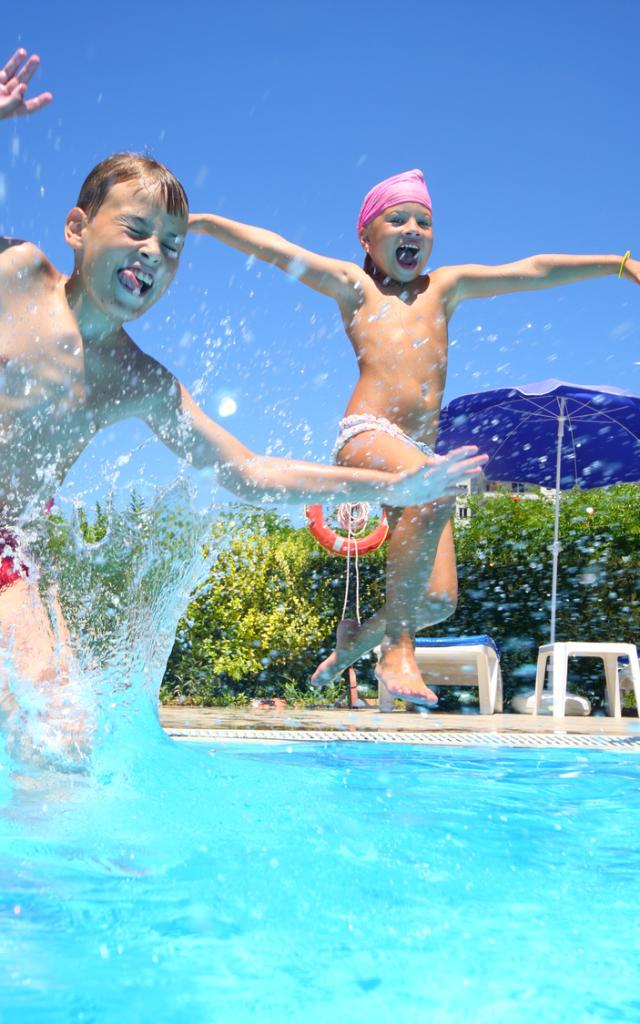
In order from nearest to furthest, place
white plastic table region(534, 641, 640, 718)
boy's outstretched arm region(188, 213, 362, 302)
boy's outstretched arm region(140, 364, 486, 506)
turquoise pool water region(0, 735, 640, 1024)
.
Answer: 1. turquoise pool water region(0, 735, 640, 1024)
2. boy's outstretched arm region(140, 364, 486, 506)
3. boy's outstretched arm region(188, 213, 362, 302)
4. white plastic table region(534, 641, 640, 718)

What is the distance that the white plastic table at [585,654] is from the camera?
8.03m

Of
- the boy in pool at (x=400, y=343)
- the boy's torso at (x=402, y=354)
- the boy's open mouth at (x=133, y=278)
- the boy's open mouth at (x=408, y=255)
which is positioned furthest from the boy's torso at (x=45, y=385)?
the boy's open mouth at (x=408, y=255)

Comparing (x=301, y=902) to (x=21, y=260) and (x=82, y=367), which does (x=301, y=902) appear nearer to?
(x=82, y=367)

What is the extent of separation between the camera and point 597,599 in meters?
9.91

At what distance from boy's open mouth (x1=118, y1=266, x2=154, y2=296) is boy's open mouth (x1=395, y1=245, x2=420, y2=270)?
1725 mm

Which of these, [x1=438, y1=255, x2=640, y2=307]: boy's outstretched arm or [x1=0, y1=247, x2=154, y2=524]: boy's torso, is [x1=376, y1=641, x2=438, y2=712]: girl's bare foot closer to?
[x1=0, y1=247, x2=154, y2=524]: boy's torso

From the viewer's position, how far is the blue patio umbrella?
29.5ft

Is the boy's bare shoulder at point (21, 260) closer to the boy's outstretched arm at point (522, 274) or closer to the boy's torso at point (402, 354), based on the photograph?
the boy's torso at point (402, 354)

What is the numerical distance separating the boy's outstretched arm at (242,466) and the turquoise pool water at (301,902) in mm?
1027

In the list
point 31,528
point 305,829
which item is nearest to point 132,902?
point 305,829

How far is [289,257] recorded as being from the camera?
4.42 m

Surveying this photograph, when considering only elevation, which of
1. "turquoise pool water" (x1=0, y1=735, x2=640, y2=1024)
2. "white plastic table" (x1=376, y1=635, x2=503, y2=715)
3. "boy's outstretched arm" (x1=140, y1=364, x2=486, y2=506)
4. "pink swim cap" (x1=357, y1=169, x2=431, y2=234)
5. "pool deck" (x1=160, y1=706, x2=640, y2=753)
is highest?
"pink swim cap" (x1=357, y1=169, x2=431, y2=234)

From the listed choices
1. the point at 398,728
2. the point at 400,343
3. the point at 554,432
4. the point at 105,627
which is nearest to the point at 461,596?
the point at 554,432

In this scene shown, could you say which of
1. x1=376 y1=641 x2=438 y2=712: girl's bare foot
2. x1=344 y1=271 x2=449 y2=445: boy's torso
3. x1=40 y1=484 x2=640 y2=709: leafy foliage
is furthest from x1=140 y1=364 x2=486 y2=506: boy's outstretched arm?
x1=40 y1=484 x2=640 y2=709: leafy foliage
